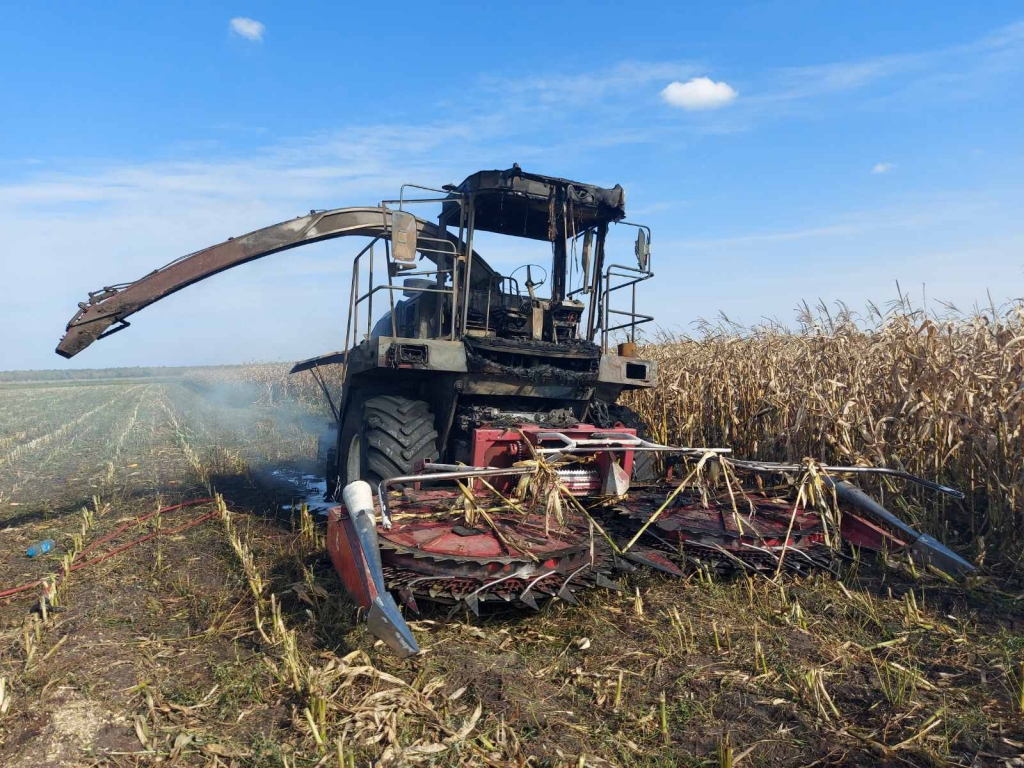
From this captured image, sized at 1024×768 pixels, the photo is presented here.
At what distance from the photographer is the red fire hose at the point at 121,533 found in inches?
164

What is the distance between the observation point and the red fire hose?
4176mm

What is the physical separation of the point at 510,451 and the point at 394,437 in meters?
0.90

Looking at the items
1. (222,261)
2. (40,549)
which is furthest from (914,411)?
(40,549)

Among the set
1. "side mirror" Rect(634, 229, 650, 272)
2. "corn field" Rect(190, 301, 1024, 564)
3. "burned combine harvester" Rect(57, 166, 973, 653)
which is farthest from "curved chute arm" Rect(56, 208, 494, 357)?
"corn field" Rect(190, 301, 1024, 564)

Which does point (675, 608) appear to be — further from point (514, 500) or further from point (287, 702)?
point (287, 702)

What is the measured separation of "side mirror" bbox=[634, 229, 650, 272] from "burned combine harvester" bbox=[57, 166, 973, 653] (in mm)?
12

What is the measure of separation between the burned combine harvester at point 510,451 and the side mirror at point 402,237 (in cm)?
2

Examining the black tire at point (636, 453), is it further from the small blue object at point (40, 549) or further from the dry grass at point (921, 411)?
the small blue object at point (40, 549)

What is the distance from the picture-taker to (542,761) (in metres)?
2.31

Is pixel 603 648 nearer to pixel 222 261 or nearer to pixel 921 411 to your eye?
pixel 921 411

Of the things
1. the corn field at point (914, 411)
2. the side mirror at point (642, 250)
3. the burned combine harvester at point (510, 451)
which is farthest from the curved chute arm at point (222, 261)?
the corn field at point (914, 411)

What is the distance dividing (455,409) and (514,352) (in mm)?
657

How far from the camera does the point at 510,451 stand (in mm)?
4816

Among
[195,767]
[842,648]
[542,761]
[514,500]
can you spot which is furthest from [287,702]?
[842,648]
